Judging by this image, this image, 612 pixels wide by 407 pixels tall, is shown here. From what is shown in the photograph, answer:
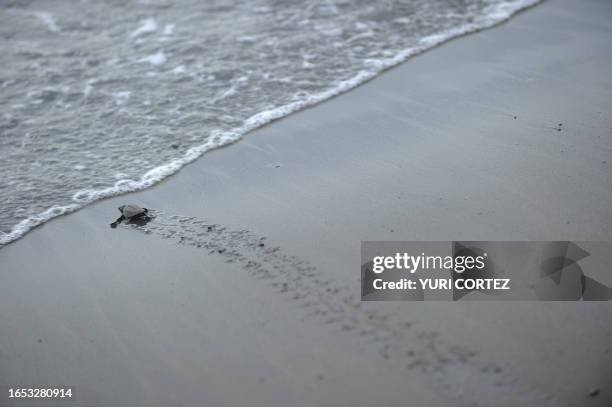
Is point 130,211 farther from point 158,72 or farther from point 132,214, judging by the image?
point 158,72

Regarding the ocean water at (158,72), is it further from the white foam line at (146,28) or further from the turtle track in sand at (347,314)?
the turtle track in sand at (347,314)

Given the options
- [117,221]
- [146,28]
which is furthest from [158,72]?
[117,221]

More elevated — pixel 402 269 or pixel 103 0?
pixel 103 0

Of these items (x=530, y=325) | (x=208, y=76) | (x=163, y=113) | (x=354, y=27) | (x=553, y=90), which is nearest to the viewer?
(x=530, y=325)

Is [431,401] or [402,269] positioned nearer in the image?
[431,401]

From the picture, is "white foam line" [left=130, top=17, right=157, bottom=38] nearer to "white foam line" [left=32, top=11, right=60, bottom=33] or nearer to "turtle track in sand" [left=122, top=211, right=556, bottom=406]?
"white foam line" [left=32, top=11, right=60, bottom=33]

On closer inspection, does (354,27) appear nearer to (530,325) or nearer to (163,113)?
(163,113)

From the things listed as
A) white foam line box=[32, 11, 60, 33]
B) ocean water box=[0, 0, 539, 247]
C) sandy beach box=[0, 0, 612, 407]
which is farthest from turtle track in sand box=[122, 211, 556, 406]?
white foam line box=[32, 11, 60, 33]

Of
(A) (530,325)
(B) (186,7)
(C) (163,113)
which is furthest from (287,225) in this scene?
(B) (186,7)
